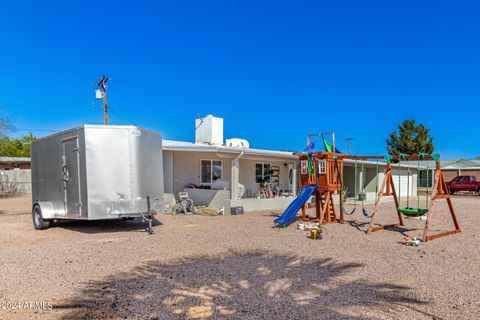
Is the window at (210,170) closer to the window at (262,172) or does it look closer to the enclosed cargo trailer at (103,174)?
the window at (262,172)

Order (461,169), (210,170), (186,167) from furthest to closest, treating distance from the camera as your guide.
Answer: (461,169) < (210,170) < (186,167)

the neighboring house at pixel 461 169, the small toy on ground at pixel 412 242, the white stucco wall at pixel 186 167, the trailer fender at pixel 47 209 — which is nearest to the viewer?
the small toy on ground at pixel 412 242

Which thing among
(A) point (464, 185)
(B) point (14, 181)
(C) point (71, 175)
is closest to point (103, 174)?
(C) point (71, 175)

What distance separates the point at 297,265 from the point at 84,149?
18.1 feet

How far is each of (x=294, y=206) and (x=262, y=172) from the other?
7.10 metres

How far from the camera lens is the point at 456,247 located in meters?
7.12

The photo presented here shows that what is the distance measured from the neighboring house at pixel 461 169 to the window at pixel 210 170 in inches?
1292

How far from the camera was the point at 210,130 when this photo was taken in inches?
660

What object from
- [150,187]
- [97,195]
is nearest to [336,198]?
[150,187]

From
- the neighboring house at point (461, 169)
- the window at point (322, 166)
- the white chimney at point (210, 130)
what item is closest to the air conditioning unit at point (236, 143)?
the white chimney at point (210, 130)

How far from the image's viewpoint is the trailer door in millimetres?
8016

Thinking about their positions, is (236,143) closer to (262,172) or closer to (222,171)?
(262,172)

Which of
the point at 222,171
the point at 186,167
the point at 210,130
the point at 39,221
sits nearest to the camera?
the point at 39,221

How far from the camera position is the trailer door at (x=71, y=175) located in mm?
8016
